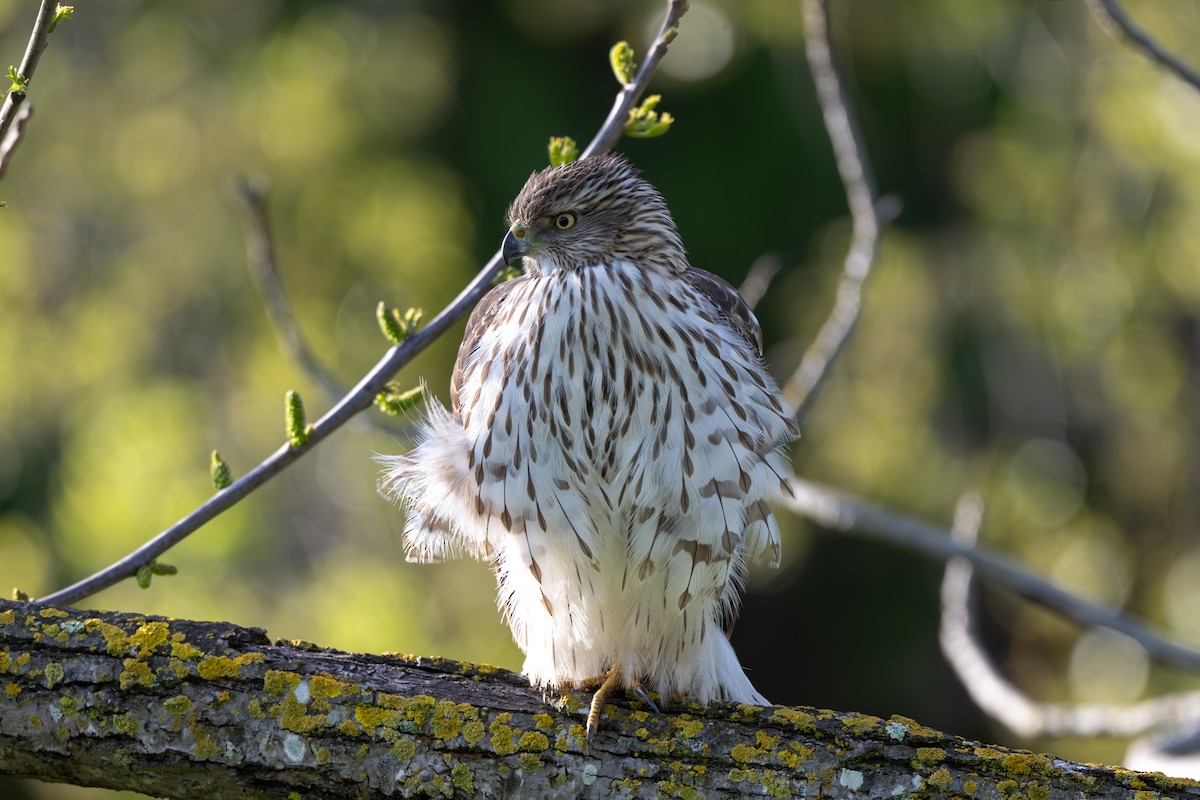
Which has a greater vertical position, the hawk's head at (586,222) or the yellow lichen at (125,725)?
the hawk's head at (586,222)

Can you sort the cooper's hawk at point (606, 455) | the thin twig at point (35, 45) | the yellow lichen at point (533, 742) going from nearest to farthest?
the thin twig at point (35, 45)
the yellow lichen at point (533, 742)
the cooper's hawk at point (606, 455)

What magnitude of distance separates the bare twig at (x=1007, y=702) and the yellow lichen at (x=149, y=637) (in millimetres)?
3283

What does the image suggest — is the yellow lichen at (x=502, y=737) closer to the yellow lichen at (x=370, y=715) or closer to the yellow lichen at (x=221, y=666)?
the yellow lichen at (x=370, y=715)

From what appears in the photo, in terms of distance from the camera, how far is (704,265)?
377 inches

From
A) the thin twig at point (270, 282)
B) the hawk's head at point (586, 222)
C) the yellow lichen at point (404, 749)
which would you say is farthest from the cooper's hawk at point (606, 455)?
the thin twig at point (270, 282)

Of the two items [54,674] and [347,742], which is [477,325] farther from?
[54,674]

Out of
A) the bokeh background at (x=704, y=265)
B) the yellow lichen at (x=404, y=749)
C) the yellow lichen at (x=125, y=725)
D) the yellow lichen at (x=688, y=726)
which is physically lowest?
the yellow lichen at (x=125, y=725)

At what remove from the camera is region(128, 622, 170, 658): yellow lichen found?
305cm

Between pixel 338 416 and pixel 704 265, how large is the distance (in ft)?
21.2

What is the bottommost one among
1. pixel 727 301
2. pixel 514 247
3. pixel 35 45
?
pixel 35 45

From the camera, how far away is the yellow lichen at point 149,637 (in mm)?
3053

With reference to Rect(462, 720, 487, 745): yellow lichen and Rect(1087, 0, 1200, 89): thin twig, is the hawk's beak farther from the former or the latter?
Rect(1087, 0, 1200, 89): thin twig

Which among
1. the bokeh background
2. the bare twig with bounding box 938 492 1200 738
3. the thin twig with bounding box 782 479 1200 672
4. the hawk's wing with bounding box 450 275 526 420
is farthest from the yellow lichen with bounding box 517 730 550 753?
the bokeh background

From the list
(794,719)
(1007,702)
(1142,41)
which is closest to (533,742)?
(794,719)
